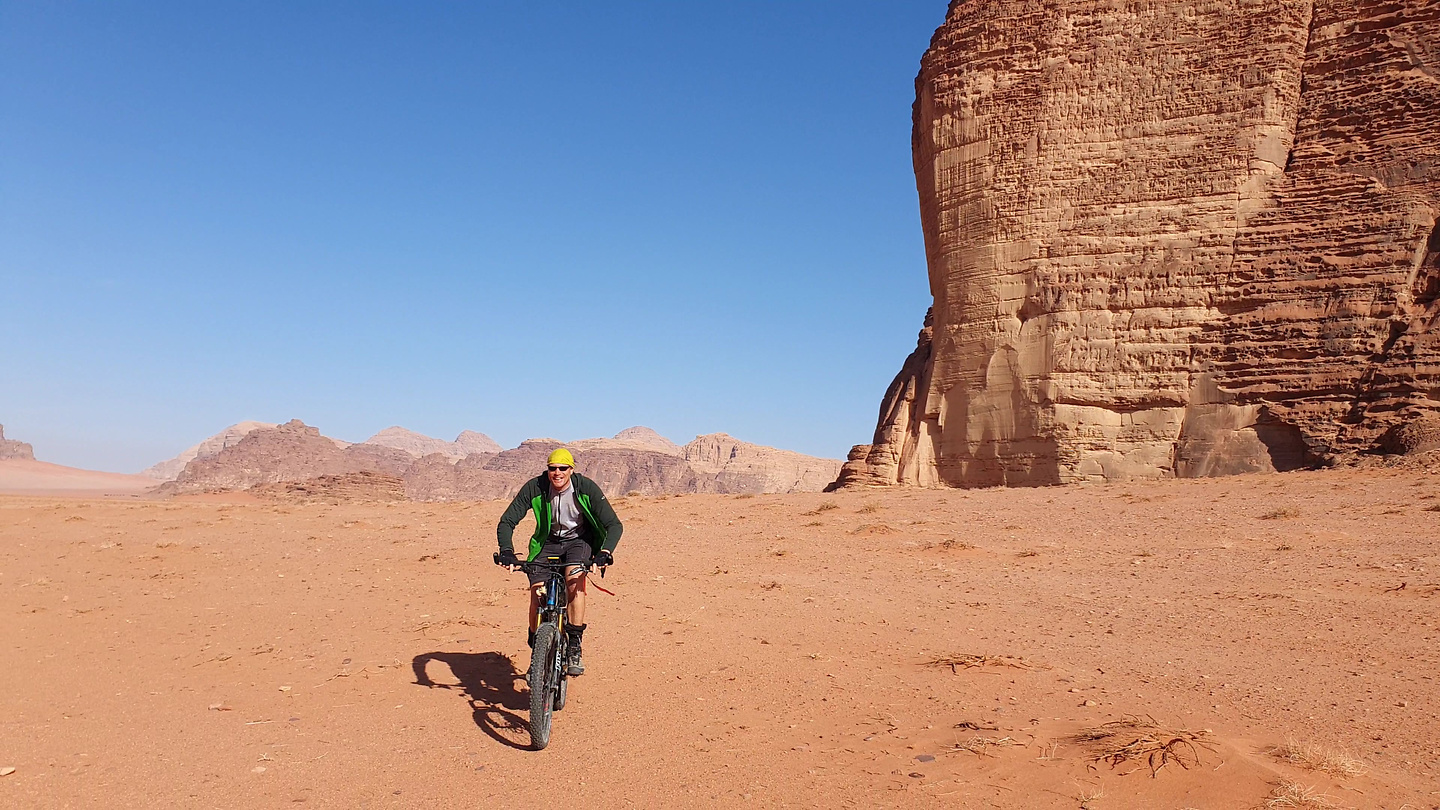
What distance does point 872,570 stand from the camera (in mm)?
11695

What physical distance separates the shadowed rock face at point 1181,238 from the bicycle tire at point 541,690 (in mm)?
→ 21794

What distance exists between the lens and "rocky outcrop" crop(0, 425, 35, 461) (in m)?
124

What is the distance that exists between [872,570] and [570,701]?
6332 mm

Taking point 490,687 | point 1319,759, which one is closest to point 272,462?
point 490,687

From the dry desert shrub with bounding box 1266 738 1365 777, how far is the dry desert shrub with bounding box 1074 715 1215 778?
13.5 inches

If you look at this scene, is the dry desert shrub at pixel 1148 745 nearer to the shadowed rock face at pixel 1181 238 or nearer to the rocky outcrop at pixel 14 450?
the shadowed rock face at pixel 1181 238

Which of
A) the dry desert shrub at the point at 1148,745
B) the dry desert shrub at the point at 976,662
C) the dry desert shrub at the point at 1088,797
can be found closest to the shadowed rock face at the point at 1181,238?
the dry desert shrub at the point at 976,662

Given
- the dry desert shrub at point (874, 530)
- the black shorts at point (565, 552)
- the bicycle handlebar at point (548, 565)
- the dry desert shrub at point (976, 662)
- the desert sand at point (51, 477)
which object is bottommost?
the dry desert shrub at point (976, 662)

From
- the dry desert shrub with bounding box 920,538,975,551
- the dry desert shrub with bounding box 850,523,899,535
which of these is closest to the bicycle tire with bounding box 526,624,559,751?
the dry desert shrub with bounding box 920,538,975,551

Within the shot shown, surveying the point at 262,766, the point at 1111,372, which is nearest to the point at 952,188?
the point at 1111,372

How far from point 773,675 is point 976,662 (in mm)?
1519

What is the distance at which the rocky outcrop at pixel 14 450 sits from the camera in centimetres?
12406

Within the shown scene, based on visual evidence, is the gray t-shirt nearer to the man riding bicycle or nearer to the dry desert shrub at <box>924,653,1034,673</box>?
the man riding bicycle

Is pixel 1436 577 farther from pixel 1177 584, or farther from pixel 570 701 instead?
pixel 570 701
